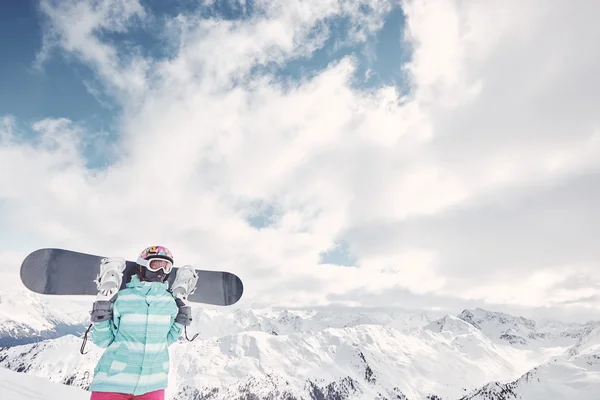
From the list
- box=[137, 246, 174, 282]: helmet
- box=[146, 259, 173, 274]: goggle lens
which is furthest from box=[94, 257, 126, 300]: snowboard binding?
box=[146, 259, 173, 274]: goggle lens

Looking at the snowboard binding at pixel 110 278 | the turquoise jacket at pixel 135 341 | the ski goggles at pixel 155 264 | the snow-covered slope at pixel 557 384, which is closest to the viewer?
the turquoise jacket at pixel 135 341

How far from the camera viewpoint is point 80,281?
8641 mm

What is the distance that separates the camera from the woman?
534 centimetres

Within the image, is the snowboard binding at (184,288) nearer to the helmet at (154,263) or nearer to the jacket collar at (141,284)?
the helmet at (154,263)

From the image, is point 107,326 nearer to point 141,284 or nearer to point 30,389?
point 141,284

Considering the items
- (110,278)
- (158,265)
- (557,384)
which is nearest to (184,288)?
(158,265)

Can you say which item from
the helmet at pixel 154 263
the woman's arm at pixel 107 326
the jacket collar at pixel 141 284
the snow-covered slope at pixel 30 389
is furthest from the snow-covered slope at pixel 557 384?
the woman's arm at pixel 107 326

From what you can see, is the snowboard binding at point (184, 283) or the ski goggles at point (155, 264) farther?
the snowboard binding at point (184, 283)

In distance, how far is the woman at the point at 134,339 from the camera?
5.34 m

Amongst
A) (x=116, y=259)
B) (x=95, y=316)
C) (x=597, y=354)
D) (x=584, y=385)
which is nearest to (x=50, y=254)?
(x=116, y=259)

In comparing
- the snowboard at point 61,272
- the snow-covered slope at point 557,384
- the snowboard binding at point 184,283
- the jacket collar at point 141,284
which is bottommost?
the snow-covered slope at point 557,384

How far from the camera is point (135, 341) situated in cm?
562

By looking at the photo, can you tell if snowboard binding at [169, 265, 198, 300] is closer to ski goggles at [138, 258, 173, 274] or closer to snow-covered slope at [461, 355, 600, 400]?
ski goggles at [138, 258, 173, 274]

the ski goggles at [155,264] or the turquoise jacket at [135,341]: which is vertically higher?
the ski goggles at [155,264]
